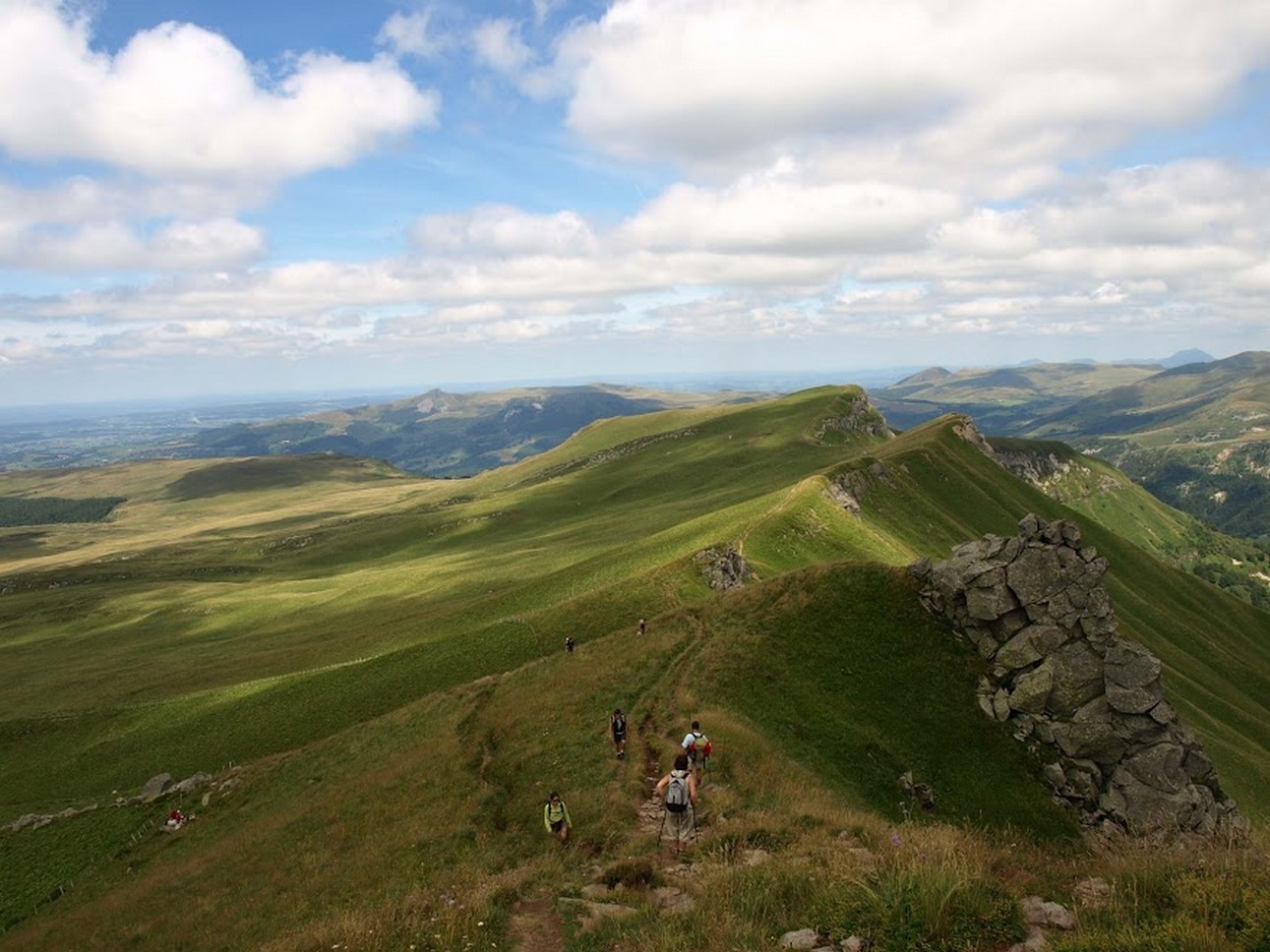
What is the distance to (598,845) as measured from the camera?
2627cm

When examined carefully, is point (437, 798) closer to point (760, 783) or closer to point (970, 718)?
point (760, 783)

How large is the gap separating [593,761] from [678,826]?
11284mm

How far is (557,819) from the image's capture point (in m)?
27.9

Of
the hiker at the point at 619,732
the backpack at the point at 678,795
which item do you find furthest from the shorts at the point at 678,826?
the hiker at the point at 619,732

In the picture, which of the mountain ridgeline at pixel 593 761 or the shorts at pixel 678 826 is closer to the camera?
the mountain ridgeline at pixel 593 761

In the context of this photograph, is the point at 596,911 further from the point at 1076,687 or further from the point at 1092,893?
the point at 1076,687

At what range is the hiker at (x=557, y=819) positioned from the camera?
90.4ft

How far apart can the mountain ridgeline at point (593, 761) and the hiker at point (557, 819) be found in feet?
1.90

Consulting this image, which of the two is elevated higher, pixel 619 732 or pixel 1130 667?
pixel 1130 667

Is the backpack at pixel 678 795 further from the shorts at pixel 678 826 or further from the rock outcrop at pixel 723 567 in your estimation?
the rock outcrop at pixel 723 567

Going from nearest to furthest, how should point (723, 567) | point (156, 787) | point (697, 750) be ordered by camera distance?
point (697, 750)
point (156, 787)
point (723, 567)

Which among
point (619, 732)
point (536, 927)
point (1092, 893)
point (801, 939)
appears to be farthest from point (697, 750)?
point (1092, 893)

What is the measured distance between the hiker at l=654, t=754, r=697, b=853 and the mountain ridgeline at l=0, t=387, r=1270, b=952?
106 centimetres

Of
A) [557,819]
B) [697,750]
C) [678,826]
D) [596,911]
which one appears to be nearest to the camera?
[596,911]
